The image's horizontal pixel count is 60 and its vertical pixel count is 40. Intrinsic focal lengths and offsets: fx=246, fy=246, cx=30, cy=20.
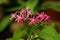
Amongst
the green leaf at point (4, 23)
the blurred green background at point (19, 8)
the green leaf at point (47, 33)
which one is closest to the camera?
the green leaf at point (47, 33)

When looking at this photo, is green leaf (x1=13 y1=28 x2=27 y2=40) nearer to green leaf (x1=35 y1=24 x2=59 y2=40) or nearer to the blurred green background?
green leaf (x1=35 y1=24 x2=59 y2=40)

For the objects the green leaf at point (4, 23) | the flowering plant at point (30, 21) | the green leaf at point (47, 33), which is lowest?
the green leaf at point (4, 23)

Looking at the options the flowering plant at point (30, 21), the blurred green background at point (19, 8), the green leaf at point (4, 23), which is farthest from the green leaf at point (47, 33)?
the green leaf at point (4, 23)

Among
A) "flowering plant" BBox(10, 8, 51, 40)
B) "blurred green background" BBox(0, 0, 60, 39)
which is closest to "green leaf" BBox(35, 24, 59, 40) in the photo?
"flowering plant" BBox(10, 8, 51, 40)

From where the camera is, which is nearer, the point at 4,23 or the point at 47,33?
the point at 47,33

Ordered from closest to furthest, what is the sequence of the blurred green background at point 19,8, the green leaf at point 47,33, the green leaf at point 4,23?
1. the green leaf at point 47,33
2. the blurred green background at point 19,8
3. the green leaf at point 4,23

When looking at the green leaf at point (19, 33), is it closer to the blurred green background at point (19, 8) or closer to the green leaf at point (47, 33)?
the green leaf at point (47, 33)

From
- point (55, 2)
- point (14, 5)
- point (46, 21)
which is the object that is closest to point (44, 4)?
point (55, 2)

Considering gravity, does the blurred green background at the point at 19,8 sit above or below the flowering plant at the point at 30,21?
below

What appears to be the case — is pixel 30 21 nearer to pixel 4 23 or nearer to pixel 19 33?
pixel 19 33

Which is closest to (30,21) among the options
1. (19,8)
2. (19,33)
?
(19,33)
